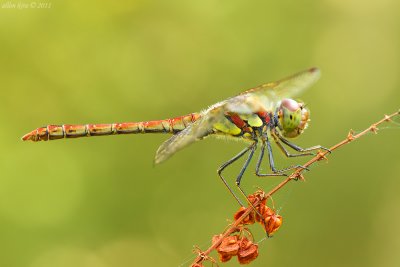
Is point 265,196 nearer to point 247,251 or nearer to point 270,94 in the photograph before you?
point 247,251

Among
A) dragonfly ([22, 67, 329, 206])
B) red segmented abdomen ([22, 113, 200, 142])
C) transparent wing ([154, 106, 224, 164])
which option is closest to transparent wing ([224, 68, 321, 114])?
dragonfly ([22, 67, 329, 206])

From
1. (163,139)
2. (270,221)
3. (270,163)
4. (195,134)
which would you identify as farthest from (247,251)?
(163,139)

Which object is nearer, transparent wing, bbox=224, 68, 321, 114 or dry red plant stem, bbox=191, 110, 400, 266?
dry red plant stem, bbox=191, 110, 400, 266

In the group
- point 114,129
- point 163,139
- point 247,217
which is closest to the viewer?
point 247,217

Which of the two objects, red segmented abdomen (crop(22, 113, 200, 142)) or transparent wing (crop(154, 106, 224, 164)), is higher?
red segmented abdomen (crop(22, 113, 200, 142))

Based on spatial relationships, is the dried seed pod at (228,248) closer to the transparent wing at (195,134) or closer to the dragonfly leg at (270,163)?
the transparent wing at (195,134)

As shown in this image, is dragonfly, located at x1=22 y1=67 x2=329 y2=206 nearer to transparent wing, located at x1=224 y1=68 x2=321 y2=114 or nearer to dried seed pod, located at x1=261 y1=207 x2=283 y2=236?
transparent wing, located at x1=224 y1=68 x2=321 y2=114
